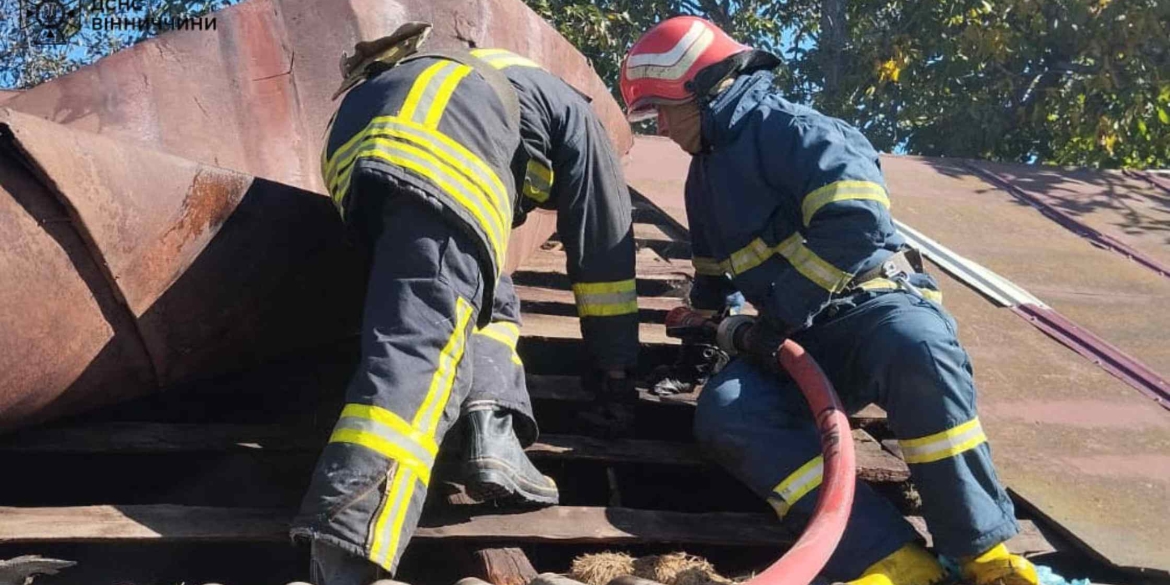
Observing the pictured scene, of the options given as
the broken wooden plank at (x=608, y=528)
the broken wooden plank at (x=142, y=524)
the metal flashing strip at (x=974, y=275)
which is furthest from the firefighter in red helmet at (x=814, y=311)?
the metal flashing strip at (x=974, y=275)

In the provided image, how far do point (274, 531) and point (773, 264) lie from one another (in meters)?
1.57

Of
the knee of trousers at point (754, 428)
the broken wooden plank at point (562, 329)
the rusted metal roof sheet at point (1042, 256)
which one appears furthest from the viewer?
the rusted metal roof sheet at point (1042, 256)

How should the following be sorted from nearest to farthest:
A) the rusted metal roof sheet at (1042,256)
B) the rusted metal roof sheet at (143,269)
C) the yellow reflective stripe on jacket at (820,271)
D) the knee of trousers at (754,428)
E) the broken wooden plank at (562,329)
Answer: the rusted metal roof sheet at (143,269) < the knee of trousers at (754,428) < the yellow reflective stripe on jacket at (820,271) < the broken wooden plank at (562,329) < the rusted metal roof sheet at (1042,256)

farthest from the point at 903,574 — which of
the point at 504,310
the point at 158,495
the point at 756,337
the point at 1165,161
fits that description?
the point at 1165,161

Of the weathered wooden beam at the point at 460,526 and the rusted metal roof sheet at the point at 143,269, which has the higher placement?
the rusted metal roof sheet at the point at 143,269

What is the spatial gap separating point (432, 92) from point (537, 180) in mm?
488

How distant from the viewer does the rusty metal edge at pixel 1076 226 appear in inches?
217

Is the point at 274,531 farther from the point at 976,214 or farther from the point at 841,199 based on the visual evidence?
the point at 976,214

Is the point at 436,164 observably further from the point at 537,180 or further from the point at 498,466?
the point at 498,466

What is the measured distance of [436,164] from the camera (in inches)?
110

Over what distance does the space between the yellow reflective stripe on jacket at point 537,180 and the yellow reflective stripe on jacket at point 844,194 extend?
2.30 feet

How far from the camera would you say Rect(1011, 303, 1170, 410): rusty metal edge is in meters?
4.09

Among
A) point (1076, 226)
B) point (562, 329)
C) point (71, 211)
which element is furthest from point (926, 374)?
point (1076, 226)

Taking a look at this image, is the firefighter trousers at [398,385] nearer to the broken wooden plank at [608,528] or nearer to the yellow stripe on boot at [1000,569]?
the broken wooden plank at [608,528]
